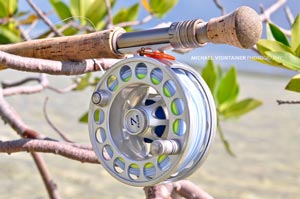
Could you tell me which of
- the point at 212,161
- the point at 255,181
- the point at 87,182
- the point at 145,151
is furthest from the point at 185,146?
the point at 212,161

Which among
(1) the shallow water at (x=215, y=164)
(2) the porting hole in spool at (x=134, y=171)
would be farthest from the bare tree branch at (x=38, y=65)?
(1) the shallow water at (x=215, y=164)

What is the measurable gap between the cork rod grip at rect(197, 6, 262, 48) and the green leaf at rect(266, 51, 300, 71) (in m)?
0.15

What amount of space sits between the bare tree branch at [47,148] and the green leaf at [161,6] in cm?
53

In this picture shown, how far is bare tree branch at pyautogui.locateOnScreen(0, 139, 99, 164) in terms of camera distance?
2.50 ft

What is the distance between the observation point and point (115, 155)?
1.81ft

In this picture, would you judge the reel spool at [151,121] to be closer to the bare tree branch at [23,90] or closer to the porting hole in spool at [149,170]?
the porting hole in spool at [149,170]

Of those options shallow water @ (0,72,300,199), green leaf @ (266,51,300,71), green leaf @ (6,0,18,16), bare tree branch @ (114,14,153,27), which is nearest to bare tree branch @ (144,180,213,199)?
green leaf @ (266,51,300,71)

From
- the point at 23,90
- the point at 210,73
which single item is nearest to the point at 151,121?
the point at 23,90

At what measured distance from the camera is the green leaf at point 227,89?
1.28 meters

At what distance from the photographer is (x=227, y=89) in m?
1.29

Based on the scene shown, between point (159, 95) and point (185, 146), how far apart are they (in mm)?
56

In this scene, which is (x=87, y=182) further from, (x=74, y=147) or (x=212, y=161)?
(x=74, y=147)

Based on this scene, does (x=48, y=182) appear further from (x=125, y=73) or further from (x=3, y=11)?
(x=125, y=73)

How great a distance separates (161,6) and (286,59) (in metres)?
0.60
